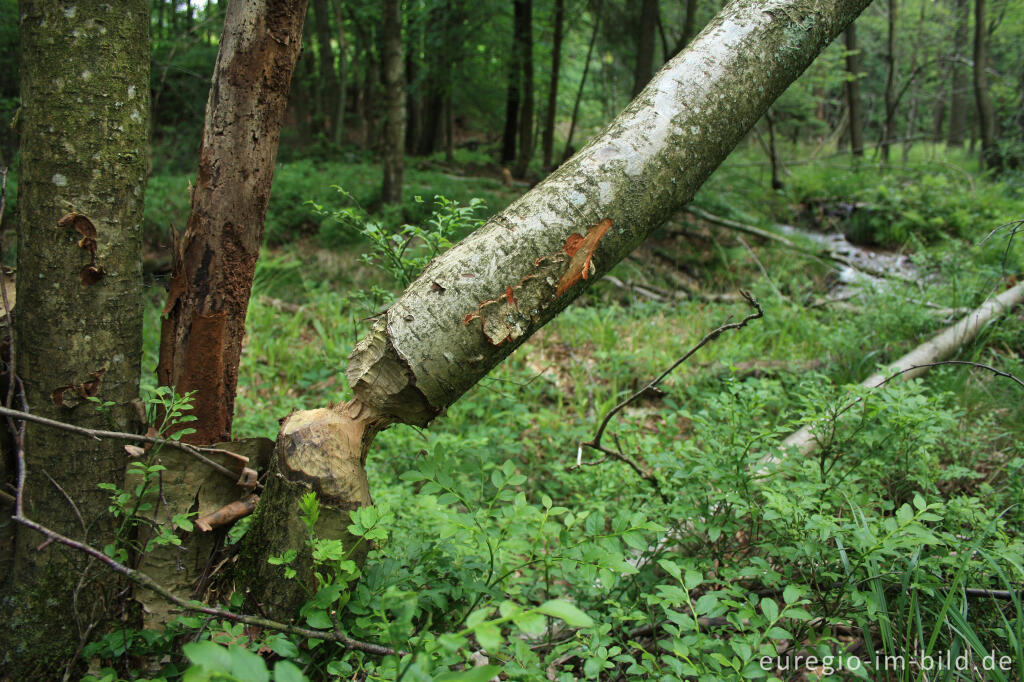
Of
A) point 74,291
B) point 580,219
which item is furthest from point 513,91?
point 74,291

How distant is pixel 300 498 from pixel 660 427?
2.06 meters

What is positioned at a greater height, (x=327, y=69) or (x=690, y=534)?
(x=327, y=69)

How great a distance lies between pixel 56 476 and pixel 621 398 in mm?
3216

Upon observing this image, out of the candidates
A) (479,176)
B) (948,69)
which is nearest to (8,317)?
(479,176)

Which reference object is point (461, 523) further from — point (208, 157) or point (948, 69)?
point (948, 69)

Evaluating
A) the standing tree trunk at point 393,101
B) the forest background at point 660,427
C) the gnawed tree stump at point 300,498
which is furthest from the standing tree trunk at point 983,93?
the gnawed tree stump at point 300,498

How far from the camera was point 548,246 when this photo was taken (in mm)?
1463

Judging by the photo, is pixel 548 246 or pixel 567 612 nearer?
pixel 567 612

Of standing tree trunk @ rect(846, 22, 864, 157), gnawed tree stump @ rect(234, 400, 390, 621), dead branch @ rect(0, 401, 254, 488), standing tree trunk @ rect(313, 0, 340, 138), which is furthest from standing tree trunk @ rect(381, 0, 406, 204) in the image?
standing tree trunk @ rect(846, 22, 864, 157)

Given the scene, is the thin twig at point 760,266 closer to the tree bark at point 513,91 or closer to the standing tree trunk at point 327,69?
the tree bark at point 513,91

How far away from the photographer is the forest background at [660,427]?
140cm

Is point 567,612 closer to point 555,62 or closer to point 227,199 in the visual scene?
point 227,199

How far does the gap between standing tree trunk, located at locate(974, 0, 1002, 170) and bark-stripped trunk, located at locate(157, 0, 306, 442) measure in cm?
1344

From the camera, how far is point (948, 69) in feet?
63.0
